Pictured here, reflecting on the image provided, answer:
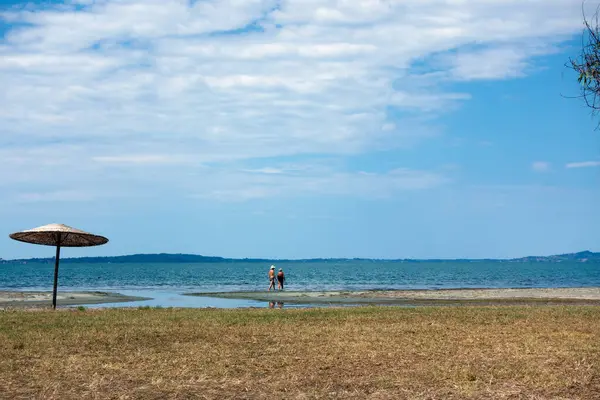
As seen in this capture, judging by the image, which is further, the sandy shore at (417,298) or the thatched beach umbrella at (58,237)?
the sandy shore at (417,298)

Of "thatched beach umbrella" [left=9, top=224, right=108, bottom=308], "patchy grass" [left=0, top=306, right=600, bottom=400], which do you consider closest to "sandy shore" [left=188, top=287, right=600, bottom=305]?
"thatched beach umbrella" [left=9, top=224, right=108, bottom=308]

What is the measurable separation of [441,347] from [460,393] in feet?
15.6

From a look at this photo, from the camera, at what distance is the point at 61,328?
20.4 m

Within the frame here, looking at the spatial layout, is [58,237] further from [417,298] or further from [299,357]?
[417,298]

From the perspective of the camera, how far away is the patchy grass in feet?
40.9

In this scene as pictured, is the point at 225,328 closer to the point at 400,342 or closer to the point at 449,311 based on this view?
the point at 400,342

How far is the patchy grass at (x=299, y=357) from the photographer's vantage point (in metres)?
12.5

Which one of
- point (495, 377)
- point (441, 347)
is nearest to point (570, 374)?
point (495, 377)

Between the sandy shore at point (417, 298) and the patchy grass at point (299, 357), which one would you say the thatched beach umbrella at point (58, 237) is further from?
the sandy shore at point (417, 298)

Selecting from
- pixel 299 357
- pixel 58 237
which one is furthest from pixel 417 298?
pixel 299 357

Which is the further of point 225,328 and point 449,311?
point 449,311

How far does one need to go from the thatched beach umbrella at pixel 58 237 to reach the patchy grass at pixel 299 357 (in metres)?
4.74

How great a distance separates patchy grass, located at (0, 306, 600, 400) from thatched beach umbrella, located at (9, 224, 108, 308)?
474 centimetres

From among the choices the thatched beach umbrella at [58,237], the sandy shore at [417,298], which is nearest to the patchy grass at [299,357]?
the thatched beach umbrella at [58,237]
